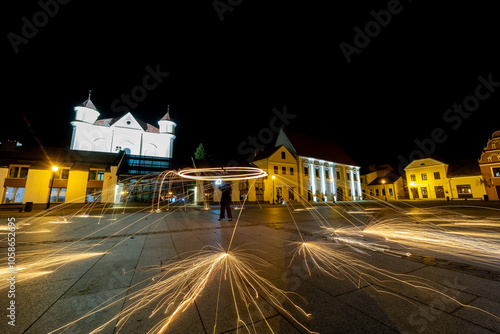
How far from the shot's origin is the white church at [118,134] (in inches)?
1596

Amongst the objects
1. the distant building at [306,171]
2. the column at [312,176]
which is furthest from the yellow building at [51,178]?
the column at [312,176]

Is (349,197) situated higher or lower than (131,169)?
lower

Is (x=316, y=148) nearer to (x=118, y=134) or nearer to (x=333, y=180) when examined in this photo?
(x=333, y=180)

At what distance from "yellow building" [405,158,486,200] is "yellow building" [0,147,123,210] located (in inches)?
2189

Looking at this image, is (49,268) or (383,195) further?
(383,195)

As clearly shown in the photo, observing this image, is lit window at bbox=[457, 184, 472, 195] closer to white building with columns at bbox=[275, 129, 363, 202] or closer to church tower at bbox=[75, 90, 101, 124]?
white building with columns at bbox=[275, 129, 363, 202]

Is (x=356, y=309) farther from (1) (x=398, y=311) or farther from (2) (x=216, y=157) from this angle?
(2) (x=216, y=157)

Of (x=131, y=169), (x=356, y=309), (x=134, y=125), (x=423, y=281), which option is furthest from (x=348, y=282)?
(x=134, y=125)

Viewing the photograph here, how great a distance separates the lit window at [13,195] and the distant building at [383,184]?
58.0 metres

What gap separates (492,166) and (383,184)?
19.2m

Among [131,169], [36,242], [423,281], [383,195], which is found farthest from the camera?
[383,195]

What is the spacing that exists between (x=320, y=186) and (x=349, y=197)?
10.1 m

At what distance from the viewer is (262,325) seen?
2047 mm

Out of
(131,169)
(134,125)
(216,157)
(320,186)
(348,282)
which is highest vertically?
(134,125)
